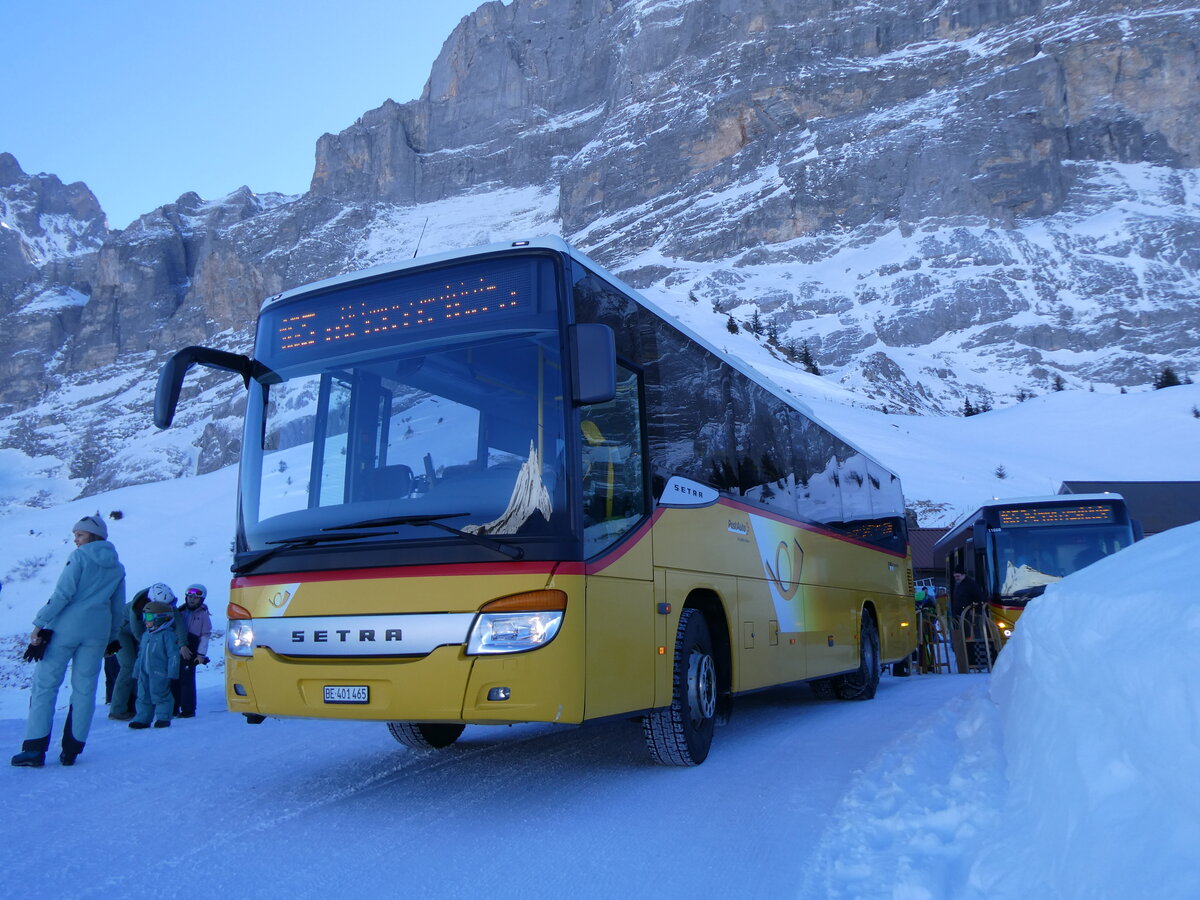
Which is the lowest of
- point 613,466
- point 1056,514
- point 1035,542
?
point 613,466

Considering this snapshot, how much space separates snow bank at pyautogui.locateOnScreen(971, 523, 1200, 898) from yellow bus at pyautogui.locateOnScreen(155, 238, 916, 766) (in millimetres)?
2001

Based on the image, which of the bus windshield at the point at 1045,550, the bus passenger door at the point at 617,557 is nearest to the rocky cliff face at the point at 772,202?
the bus windshield at the point at 1045,550

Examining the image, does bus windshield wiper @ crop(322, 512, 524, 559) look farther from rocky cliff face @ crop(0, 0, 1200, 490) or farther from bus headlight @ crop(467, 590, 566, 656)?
rocky cliff face @ crop(0, 0, 1200, 490)

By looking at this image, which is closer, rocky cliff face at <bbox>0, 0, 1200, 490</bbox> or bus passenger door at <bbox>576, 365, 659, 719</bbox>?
bus passenger door at <bbox>576, 365, 659, 719</bbox>

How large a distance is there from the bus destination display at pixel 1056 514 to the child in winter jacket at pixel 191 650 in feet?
34.6

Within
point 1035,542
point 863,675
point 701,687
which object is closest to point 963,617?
point 1035,542

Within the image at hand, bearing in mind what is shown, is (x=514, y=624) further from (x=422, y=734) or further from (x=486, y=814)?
(x=422, y=734)

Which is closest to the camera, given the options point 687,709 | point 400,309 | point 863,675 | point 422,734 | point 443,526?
point 443,526

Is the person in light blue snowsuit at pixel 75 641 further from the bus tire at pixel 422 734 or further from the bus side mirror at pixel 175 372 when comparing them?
the bus tire at pixel 422 734

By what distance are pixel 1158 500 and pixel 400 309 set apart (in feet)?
93.9

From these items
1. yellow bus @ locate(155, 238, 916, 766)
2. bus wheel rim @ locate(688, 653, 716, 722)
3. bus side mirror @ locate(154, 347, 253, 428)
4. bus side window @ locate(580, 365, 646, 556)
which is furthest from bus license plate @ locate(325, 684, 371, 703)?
bus wheel rim @ locate(688, 653, 716, 722)

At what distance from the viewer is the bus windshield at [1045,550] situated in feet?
42.1

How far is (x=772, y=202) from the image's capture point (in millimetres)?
124875

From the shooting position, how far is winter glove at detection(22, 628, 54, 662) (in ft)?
18.7
